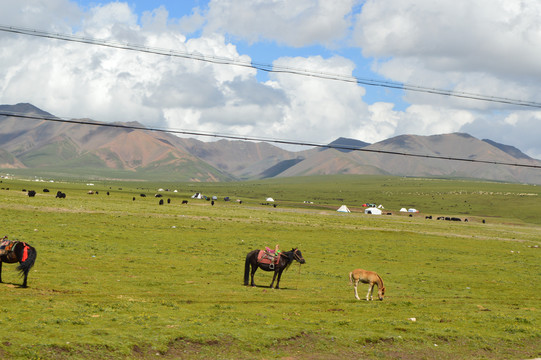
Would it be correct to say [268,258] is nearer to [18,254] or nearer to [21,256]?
[21,256]

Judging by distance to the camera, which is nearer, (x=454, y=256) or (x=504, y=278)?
(x=504, y=278)

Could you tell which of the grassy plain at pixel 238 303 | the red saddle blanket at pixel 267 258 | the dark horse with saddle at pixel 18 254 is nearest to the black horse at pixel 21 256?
the dark horse with saddle at pixel 18 254

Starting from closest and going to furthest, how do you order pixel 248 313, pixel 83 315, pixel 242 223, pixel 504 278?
pixel 83 315, pixel 248 313, pixel 504 278, pixel 242 223

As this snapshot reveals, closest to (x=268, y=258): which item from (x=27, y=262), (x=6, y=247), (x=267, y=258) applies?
(x=267, y=258)

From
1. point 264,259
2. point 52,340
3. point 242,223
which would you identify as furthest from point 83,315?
point 242,223

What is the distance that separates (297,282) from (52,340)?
1929 centimetres

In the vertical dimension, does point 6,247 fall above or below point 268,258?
above

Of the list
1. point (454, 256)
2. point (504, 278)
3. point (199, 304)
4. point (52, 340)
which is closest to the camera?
point (52, 340)

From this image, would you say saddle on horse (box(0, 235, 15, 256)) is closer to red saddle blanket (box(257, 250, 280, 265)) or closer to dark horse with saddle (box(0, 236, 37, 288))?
dark horse with saddle (box(0, 236, 37, 288))

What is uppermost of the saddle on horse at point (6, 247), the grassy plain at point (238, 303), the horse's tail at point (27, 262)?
the saddle on horse at point (6, 247)

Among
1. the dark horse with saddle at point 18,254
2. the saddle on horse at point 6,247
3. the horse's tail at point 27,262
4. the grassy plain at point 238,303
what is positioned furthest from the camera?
the saddle on horse at point 6,247

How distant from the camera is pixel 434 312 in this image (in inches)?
1021

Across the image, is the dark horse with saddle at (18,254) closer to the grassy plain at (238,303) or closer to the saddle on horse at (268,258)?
the grassy plain at (238,303)

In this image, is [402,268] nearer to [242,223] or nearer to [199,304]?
[199,304]
